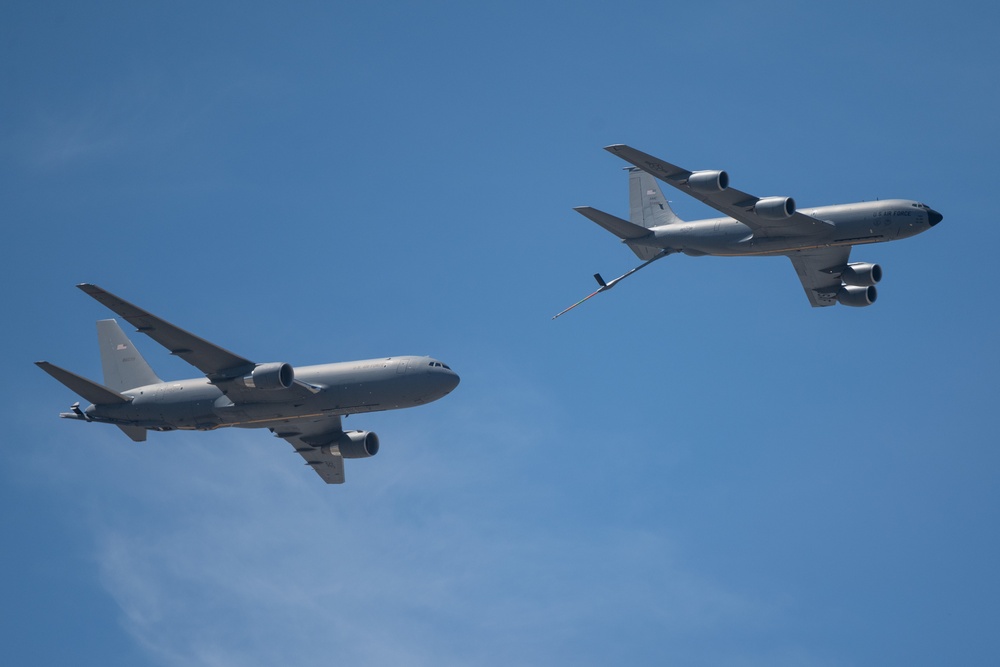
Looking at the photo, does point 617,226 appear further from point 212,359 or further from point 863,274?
point 212,359

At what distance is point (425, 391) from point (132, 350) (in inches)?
762

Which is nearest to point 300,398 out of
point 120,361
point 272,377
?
point 272,377

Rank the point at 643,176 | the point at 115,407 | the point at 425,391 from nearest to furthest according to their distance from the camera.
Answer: the point at 425,391, the point at 115,407, the point at 643,176

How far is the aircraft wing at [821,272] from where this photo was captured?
8462cm

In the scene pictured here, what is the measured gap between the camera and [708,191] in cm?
7794

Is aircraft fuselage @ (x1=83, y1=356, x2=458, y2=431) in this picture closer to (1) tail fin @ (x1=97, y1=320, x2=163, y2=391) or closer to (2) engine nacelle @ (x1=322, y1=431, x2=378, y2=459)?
(1) tail fin @ (x1=97, y1=320, x2=163, y2=391)

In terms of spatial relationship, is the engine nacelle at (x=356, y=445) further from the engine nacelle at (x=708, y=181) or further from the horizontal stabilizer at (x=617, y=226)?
the engine nacelle at (x=708, y=181)

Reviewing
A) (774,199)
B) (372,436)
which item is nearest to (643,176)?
(774,199)

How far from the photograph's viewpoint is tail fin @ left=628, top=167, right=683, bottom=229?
8731 centimetres

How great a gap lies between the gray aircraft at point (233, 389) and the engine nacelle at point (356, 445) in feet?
14.2

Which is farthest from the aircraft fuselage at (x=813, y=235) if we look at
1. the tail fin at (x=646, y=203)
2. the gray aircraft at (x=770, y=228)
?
the tail fin at (x=646, y=203)

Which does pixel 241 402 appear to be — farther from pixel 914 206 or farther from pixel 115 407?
pixel 914 206

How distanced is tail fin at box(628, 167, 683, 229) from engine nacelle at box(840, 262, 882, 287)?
34.5 ft

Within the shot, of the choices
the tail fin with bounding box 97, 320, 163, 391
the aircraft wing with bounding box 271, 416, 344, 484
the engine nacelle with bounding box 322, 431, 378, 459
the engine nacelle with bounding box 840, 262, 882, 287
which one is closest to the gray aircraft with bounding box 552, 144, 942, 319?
the engine nacelle with bounding box 840, 262, 882, 287
